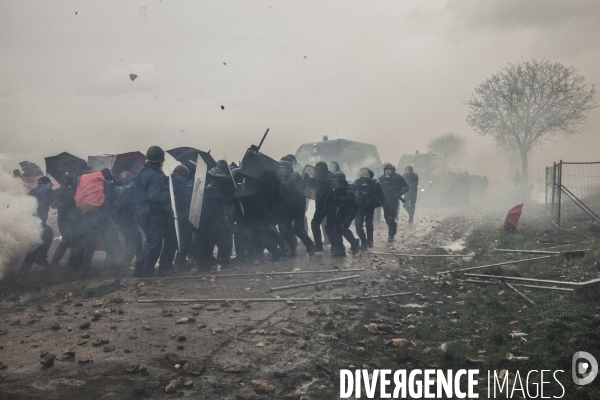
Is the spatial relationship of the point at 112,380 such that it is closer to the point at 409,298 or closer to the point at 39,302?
the point at 39,302

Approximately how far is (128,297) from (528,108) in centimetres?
2932

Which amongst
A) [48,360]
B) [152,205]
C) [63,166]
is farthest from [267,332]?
[63,166]

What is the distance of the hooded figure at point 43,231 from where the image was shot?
781cm

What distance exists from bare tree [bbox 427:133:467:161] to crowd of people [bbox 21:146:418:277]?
4152 cm

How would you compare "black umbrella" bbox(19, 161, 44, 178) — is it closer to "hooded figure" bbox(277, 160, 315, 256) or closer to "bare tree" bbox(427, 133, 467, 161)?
"hooded figure" bbox(277, 160, 315, 256)

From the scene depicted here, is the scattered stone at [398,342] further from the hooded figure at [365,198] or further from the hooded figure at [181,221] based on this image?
the hooded figure at [365,198]

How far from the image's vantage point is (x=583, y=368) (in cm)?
360

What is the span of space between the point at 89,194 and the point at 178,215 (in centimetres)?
149

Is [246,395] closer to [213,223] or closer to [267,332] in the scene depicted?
[267,332]

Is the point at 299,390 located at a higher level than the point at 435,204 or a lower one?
lower

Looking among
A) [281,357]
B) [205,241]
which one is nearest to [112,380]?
[281,357]

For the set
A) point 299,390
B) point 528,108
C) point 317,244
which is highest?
point 528,108

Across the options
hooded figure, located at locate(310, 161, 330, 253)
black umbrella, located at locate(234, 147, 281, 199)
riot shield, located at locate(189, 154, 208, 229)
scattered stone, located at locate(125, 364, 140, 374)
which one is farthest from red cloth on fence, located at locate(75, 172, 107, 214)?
scattered stone, located at locate(125, 364, 140, 374)

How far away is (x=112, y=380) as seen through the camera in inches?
139
